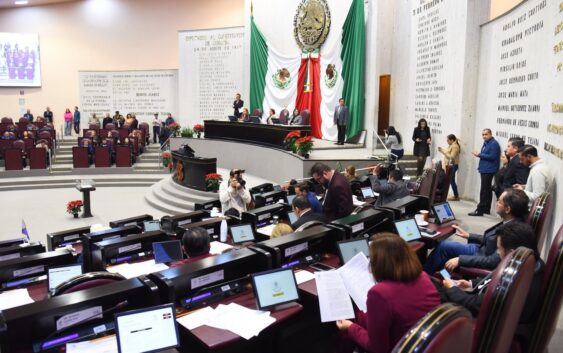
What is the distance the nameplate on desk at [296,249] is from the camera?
3.01 metres

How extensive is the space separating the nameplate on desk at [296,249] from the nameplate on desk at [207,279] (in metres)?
0.54

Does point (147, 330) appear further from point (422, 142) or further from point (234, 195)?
point (422, 142)

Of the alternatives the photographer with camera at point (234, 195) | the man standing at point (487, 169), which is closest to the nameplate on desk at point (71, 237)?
the photographer with camera at point (234, 195)

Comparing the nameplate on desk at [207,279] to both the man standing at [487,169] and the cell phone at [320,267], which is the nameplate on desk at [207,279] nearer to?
the cell phone at [320,267]

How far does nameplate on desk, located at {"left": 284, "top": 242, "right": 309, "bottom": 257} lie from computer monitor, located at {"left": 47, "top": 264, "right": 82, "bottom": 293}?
56.6 inches

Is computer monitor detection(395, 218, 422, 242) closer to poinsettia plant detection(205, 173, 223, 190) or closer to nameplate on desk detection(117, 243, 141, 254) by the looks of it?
nameplate on desk detection(117, 243, 141, 254)

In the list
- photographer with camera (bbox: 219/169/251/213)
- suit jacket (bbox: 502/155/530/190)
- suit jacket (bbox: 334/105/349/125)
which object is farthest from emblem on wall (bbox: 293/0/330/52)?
suit jacket (bbox: 502/155/530/190)

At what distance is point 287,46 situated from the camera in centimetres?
1448

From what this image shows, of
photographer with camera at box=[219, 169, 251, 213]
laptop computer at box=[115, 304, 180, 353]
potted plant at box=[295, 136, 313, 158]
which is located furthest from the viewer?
potted plant at box=[295, 136, 313, 158]

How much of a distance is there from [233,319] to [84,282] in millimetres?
814

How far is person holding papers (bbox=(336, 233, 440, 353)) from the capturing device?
6.54ft

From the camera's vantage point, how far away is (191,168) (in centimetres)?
1003

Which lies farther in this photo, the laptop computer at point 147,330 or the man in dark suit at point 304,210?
the man in dark suit at point 304,210

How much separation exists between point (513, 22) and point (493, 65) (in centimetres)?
92
